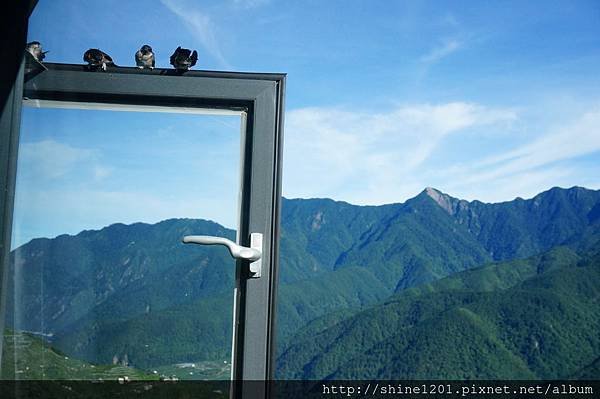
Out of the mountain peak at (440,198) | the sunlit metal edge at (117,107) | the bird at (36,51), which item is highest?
the mountain peak at (440,198)

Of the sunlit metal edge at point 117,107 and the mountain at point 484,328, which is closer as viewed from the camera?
the sunlit metal edge at point 117,107

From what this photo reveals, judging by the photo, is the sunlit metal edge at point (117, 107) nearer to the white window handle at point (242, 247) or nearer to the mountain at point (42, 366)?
the white window handle at point (242, 247)

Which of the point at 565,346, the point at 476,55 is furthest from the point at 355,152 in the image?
the point at 565,346

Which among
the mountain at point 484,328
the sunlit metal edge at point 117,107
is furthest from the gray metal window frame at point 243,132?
the mountain at point 484,328

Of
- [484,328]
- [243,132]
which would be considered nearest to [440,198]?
[484,328]

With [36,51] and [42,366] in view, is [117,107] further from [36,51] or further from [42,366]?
[42,366]

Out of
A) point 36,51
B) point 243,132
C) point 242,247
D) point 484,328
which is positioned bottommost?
point 484,328

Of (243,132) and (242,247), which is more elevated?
(243,132)
